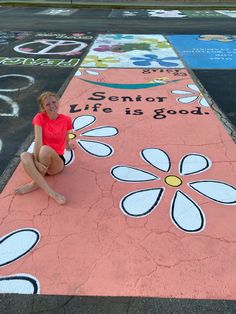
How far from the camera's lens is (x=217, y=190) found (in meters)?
3.93

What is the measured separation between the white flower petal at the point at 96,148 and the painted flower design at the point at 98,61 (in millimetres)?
4402

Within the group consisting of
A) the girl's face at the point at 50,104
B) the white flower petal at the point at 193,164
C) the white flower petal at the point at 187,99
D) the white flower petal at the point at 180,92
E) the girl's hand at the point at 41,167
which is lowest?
the white flower petal at the point at 180,92

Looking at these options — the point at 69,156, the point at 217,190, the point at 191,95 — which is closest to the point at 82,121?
the point at 69,156

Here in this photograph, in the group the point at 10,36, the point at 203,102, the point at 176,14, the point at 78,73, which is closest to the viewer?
the point at 203,102

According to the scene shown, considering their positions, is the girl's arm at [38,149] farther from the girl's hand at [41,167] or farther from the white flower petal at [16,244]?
the white flower petal at [16,244]

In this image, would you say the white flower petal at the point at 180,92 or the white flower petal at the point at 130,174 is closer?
the white flower petal at the point at 130,174

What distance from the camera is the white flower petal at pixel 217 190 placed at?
12.4 ft

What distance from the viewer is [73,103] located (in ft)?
20.9

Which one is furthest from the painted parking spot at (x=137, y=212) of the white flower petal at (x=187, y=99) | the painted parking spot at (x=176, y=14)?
the painted parking spot at (x=176, y=14)

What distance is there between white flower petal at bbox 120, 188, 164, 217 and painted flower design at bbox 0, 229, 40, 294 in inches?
37.7

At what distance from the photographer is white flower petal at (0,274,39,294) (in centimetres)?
274

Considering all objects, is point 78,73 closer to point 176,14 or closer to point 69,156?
point 69,156

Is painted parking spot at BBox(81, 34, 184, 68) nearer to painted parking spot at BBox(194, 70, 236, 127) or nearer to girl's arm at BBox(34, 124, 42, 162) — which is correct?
painted parking spot at BBox(194, 70, 236, 127)

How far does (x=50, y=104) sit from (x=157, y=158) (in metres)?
1.61
